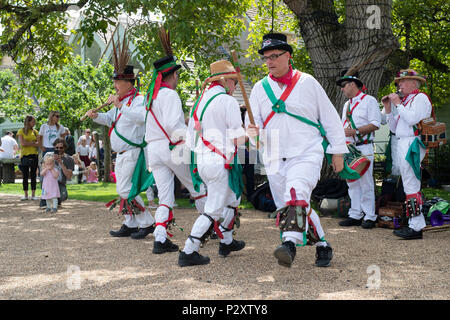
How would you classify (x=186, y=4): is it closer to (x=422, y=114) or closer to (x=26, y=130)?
(x=422, y=114)

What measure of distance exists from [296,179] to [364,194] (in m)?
3.38

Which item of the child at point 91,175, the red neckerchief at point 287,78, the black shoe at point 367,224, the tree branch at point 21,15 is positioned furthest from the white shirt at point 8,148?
the red neckerchief at point 287,78

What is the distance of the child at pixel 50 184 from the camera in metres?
9.64

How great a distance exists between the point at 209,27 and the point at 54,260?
5.35 metres

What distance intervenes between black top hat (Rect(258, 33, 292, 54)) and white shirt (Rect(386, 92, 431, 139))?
2.37m

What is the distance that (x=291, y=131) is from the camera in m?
4.55

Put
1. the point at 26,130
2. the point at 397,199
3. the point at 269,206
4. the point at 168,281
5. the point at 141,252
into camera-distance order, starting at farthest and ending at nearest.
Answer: the point at 26,130
the point at 269,206
the point at 397,199
the point at 141,252
the point at 168,281

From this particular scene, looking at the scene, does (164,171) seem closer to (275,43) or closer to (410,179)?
(275,43)

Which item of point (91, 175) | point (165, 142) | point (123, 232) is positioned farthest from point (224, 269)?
point (91, 175)

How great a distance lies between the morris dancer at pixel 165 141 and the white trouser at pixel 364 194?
260cm

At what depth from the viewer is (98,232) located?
287 inches

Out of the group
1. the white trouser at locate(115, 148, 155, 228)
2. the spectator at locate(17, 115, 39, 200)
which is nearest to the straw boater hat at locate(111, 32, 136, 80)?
the white trouser at locate(115, 148, 155, 228)

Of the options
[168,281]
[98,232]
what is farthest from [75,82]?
[168,281]

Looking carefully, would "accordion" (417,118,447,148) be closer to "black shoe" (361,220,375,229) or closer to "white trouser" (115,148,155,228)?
"black shoe" (361,220,375,229)
